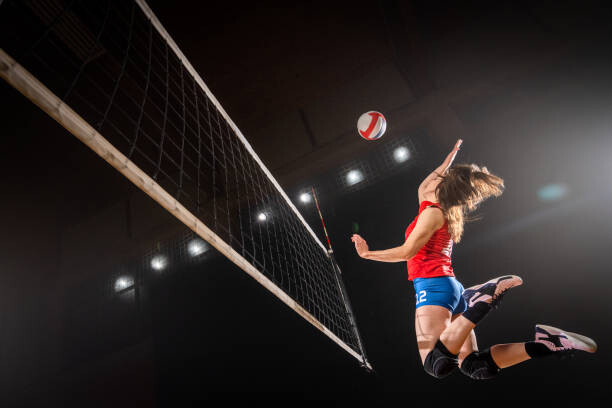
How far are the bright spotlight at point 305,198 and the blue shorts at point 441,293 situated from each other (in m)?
3.18

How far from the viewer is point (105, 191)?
6.93m

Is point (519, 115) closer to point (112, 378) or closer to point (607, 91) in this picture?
point (607, 91)

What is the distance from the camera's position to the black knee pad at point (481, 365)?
1.99m

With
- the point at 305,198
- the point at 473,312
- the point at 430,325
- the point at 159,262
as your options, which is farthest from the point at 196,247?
the point at 473,312

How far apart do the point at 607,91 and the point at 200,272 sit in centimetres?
643

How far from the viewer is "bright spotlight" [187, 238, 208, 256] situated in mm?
5691

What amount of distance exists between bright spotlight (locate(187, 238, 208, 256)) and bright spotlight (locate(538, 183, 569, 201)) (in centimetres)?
520

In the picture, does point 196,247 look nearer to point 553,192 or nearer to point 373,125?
point 373,125

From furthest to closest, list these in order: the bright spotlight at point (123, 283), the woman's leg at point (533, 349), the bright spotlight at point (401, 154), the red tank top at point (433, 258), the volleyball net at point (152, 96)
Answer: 1. the bright spotlight at point (123, 283)
2. the bright spotlight at point (401, 154)
3. the volleyball net at point (152, 96)
4. the red tank top at point (433, 258)
5. the woman's leg at point (533, 349)

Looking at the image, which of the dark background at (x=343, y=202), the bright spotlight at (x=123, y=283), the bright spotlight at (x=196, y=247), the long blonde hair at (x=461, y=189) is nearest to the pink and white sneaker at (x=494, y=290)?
the long blonde hair at (x=461, y=189)

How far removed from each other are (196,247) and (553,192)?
5553 mm

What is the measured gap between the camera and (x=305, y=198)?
530 centimetres

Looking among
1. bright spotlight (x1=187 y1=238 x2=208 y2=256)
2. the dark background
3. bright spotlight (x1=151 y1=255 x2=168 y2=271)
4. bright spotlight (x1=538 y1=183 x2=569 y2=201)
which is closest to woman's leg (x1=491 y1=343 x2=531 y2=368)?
the dark background

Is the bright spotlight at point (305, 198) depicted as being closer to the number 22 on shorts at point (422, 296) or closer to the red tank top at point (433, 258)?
the red tank top at point (433, 258)
